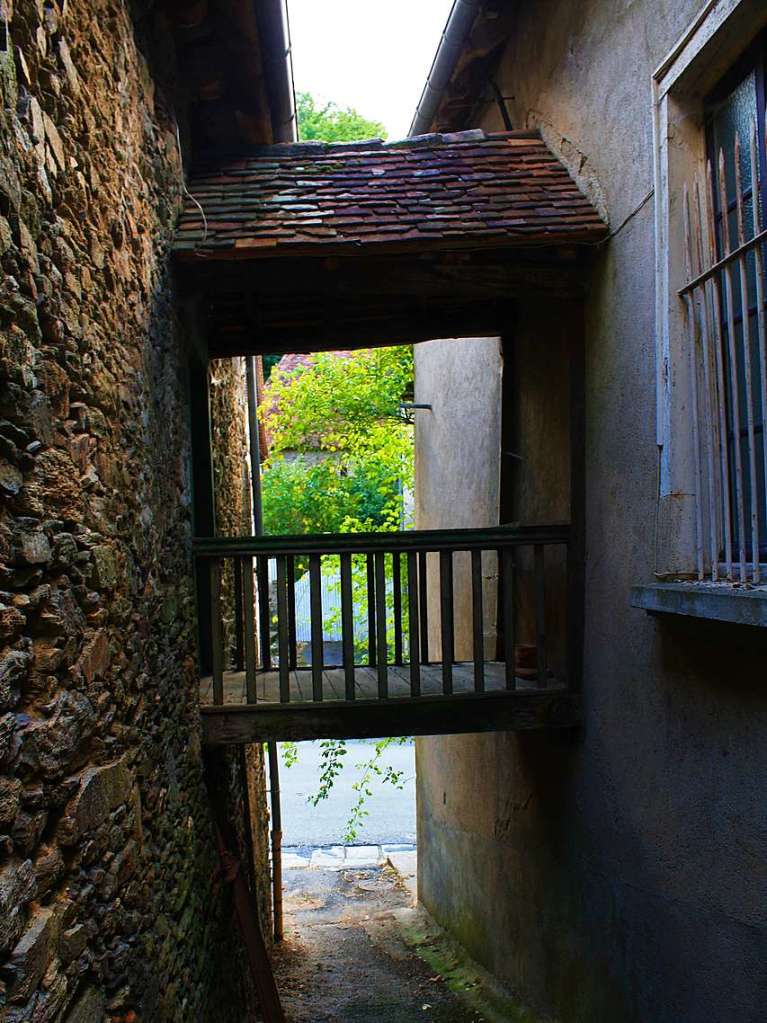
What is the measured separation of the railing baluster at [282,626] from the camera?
4.31 metres

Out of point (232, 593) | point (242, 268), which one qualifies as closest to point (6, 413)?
point (242, 268)

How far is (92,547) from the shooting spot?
2.67 metres

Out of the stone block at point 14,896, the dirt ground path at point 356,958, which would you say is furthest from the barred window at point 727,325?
the dirt ground path at point 356,958

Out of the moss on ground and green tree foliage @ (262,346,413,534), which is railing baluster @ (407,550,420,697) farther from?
green tree foliage @ (262,346,413,534)

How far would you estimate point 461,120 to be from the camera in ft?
21.9

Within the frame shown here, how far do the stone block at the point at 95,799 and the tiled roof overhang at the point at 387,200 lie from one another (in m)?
2.47

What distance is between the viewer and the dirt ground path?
5.79m

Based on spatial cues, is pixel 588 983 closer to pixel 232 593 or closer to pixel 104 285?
pixel 232 593

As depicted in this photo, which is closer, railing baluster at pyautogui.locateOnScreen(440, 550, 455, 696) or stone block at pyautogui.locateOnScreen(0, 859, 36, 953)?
stone block at pyautogui.locateOnScreen(0, 859, 36, 953)

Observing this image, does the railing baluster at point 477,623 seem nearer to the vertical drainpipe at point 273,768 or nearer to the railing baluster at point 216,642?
the railing baluster at point 216,642

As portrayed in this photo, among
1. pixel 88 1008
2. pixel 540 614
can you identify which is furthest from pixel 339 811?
pixel 88 1008

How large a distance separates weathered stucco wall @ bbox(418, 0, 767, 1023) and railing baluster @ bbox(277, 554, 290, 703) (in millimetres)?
1545

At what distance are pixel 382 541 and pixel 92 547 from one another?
2027mm

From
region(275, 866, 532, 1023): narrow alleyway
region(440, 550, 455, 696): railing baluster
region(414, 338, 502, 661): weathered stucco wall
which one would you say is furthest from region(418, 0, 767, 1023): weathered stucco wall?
region(414, 338, 502, 661): weathered stucco wall
